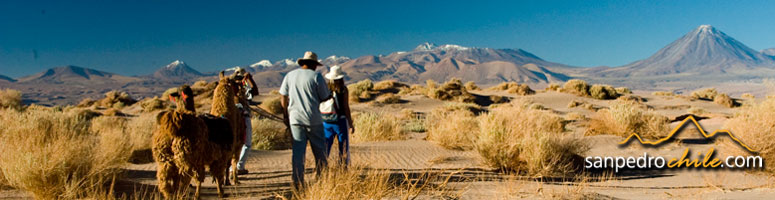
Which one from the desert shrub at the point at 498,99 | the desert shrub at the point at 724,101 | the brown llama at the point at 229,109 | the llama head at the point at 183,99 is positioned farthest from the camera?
the desert shrub at the point at 724,101

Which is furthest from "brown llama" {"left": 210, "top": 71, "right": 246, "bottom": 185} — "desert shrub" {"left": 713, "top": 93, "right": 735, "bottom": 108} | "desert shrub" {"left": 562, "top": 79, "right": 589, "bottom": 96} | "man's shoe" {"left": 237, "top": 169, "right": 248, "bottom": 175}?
"desert shrub" {"left": 713, "top": 93, "right": 735, "bottom": 108}

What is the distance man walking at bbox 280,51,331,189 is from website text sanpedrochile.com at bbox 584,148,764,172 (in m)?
4.55

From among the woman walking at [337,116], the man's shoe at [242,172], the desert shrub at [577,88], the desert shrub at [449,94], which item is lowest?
the man's shoe at [242,172]

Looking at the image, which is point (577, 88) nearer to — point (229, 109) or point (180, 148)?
point (229, 109)

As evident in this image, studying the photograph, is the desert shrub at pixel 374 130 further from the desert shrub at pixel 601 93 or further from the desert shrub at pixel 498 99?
the desert shrub at pixel 601 93

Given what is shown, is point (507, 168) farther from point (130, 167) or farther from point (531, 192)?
point (130, 167)

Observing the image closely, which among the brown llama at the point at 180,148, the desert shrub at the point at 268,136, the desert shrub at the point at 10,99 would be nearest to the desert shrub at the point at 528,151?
the brown llama at the point at 180,148

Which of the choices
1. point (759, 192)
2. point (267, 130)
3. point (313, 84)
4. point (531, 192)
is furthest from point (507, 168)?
point (267, 130)

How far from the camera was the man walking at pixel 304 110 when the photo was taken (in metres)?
4.80

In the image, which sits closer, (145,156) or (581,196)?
(581,196)

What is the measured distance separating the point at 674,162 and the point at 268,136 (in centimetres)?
870

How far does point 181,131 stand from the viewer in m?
4.09

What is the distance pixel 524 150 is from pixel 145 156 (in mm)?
6616

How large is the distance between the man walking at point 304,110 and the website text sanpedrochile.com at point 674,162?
14.9 ft
